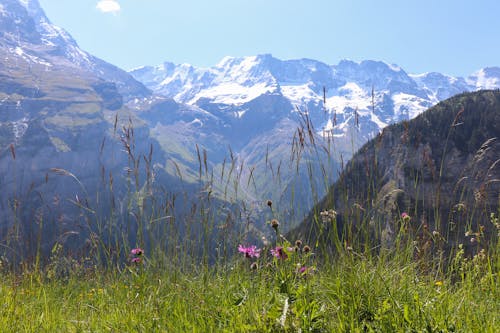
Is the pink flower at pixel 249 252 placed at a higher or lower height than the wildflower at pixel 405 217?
lower

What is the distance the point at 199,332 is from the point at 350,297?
1246 mm

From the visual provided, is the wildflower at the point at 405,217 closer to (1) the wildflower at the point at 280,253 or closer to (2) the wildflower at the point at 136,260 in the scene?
(1) the wildflower at the point at 280,253

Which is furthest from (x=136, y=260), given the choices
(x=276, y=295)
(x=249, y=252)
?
(x=276, y=295)

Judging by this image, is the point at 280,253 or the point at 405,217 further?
the point at 405,217

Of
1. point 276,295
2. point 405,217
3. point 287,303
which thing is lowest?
point 276,295

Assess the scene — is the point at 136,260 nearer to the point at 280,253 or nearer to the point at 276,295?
the point at 280,253

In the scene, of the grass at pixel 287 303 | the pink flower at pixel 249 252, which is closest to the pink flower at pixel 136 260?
the grass at pixel 287 303

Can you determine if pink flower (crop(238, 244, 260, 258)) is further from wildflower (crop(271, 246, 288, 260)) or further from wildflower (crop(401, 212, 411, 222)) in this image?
wildflower (crop(401, 212, 411, 222))

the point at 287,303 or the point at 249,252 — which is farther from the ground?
the point at 287,303

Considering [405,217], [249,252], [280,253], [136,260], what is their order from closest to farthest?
[280,253]
[249,252]
[136,260]
[405,217]

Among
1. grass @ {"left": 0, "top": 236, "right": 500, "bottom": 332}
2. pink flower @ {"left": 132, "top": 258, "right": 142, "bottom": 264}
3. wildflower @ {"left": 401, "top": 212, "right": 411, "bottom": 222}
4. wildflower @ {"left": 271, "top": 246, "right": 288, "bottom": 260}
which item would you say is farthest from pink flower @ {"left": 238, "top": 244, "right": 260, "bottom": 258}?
wildflower @ {"left": 401, "top": 212, "right": 411, "bottom": 222}

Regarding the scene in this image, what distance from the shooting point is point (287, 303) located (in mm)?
2732

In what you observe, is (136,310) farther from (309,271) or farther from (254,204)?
(254,204)

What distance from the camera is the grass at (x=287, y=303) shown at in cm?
276
